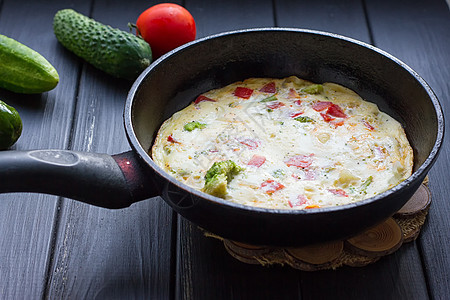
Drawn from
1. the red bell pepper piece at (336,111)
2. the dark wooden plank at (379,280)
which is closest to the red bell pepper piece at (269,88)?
the red bell pepper piece at (336,111)

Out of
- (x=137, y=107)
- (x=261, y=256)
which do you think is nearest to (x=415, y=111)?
(x=261, y=256)

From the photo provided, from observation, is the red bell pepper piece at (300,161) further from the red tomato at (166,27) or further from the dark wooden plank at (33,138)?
the red tomato at (166,27)

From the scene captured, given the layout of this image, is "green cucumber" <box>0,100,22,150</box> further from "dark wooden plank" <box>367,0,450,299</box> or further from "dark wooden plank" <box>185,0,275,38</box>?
"dark wooden plank" <box>367,0,450,299</box>

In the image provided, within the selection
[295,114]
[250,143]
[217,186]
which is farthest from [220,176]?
[295,114]

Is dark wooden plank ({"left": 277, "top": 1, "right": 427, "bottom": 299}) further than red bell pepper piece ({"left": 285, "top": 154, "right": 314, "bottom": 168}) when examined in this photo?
No

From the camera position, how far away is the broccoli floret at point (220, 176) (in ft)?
6.37

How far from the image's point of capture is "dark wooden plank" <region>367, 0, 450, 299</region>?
7.16ft

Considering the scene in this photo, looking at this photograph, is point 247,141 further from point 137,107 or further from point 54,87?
point 54,87

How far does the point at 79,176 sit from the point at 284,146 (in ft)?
2.67

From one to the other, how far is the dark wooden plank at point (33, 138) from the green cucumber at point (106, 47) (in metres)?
0.13

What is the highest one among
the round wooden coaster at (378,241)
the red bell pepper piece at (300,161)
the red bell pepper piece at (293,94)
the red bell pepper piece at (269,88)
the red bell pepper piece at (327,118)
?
the red bell pepper piece at (327,118)

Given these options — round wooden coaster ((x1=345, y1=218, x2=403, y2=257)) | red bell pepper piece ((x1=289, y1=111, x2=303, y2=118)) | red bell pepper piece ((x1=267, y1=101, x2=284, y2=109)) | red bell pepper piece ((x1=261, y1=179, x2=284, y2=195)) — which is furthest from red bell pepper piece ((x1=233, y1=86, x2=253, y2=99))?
round wooden coaster ((x1=345, y1=218, x2=403, y2=257))

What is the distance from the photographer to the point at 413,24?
131 inches

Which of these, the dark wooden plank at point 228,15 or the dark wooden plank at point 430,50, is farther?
the dark wooden plank at point 228,15
